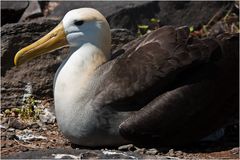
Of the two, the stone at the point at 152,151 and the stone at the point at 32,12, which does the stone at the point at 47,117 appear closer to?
the stone at the point at 152,151

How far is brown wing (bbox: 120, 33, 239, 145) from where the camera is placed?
270 inches

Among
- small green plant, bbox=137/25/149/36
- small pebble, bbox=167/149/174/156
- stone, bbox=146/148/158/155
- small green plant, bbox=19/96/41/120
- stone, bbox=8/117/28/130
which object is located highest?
small green plant, bbox=137/25/149/36

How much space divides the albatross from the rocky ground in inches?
7.2

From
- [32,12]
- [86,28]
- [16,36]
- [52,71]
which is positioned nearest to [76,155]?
[86,28]

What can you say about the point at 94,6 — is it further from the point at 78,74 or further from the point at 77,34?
the point at 78,74

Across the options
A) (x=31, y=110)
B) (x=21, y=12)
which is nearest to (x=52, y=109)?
(x=31, y=110)

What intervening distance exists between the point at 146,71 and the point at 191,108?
1.68 ft

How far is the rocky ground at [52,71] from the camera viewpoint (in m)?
6.89

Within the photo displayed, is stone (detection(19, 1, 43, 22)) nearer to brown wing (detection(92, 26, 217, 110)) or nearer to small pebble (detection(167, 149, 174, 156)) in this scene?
brown wing (detection(92, 26, 217, 110))

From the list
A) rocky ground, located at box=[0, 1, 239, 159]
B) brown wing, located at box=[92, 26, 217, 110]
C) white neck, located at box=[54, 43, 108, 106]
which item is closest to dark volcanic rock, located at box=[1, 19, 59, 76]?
rocky ground, located at box=[0, 1, 239, 159]

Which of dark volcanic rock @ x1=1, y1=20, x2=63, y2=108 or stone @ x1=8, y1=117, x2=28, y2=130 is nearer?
stone @ x1=8, y1=117, x2=28, y2=130

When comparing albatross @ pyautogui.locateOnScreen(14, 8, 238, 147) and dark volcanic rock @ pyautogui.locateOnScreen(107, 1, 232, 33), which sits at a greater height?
dark volcanic rock @ pyautogui.locateOnScreen(107, 1, 232, 33)

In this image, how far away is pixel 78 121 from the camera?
6895 mm

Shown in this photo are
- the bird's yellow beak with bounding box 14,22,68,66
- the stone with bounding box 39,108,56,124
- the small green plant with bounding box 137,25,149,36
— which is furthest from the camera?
the small green plant with bounding box 137,25,149,36
